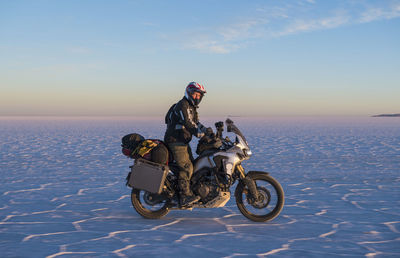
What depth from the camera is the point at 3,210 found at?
727 centimetres

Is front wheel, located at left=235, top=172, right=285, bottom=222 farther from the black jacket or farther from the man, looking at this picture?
the black jacket

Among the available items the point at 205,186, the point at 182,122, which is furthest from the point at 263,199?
the point at 182,122

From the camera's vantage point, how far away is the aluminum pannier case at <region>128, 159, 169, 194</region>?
21.4 feet

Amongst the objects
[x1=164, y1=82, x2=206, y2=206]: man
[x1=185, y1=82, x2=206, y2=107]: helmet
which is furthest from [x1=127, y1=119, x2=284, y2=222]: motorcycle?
[x1=185, y1=82, x2=206, y2=107]: helmet

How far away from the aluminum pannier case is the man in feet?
0.84

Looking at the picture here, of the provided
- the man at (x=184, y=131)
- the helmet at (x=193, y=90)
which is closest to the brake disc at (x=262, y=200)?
the man at (x=184, y=131)

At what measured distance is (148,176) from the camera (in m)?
6.61

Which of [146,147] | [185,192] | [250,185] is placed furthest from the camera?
[146,147]

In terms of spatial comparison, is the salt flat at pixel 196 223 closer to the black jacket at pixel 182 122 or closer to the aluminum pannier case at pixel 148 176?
the aluminum pannier case at pixel 148 176

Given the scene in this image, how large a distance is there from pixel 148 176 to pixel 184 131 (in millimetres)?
802

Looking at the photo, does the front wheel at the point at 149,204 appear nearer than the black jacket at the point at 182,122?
No

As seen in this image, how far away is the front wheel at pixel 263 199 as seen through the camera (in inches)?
253

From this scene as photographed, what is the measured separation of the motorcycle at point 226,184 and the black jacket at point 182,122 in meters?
0.33

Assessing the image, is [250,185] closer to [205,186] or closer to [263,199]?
[263,199]
